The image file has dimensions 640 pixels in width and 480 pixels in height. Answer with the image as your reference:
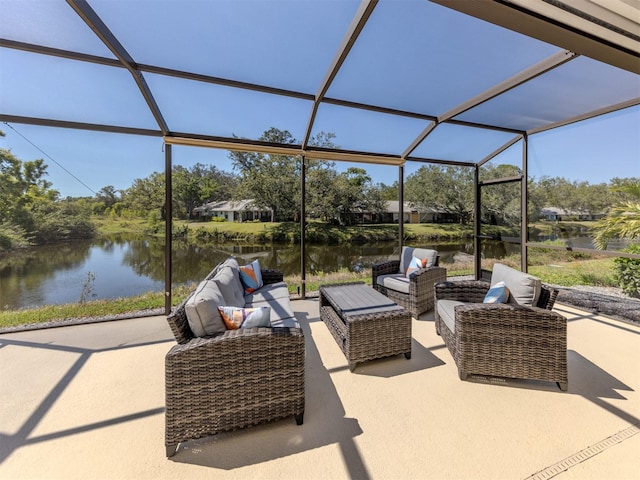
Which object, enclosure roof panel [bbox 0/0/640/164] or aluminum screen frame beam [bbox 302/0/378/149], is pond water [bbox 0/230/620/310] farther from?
aluminum screen frame beam [bbox 302/0/378/149]

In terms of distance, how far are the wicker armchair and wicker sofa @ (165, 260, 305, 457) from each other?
7.77ft

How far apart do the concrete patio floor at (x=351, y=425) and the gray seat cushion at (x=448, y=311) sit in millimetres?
386

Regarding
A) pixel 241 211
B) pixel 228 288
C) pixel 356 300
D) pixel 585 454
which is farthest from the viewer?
pixel 241 211

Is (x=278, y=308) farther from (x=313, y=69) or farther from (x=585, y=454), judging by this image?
(x=313, y=69)

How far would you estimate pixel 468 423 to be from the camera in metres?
1.82

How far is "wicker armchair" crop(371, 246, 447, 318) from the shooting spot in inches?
146

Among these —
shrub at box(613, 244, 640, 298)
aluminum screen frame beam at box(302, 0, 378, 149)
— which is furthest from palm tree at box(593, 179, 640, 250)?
aluminum screen frame beam at box(302, 0, 378, 149)

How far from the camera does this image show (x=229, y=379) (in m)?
1.69

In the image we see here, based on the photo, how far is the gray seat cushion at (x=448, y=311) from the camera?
2548mm

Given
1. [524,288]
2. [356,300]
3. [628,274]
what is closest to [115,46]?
[356,300]

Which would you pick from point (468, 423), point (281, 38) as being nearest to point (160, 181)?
point (281, 38)

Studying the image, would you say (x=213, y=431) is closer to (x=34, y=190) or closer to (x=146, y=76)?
(x=146, y=76)

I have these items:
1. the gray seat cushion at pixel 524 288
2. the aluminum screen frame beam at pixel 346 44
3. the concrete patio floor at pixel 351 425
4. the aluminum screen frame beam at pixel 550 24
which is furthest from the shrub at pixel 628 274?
the aluminum screen frame beam at pixel 346 44

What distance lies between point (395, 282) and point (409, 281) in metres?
0.29
